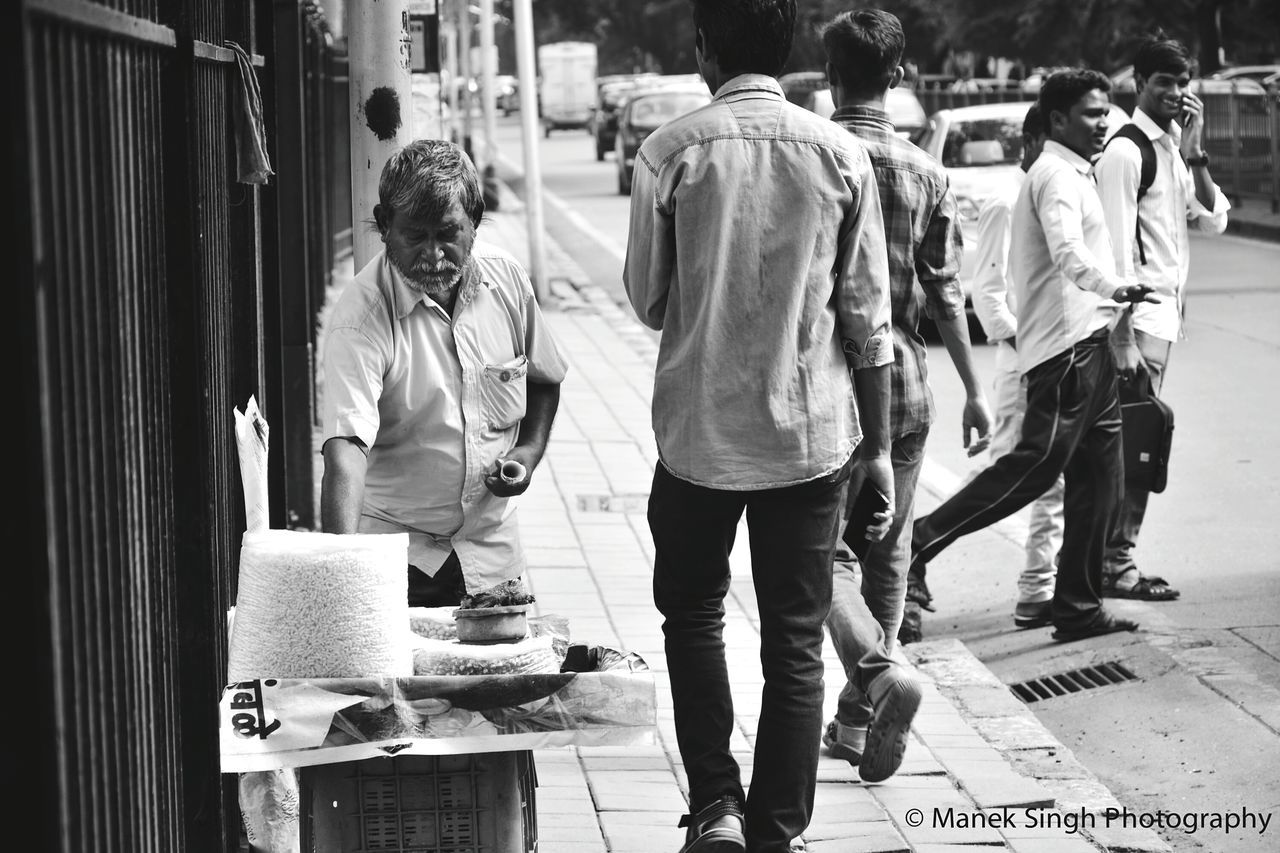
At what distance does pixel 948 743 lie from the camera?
4922 millimetres

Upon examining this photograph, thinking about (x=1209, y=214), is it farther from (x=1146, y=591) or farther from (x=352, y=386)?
(x=352, y=386)

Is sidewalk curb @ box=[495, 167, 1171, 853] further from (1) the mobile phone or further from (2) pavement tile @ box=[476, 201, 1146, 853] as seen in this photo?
(1) the mobile phone

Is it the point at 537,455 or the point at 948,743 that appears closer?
the point at 537,455

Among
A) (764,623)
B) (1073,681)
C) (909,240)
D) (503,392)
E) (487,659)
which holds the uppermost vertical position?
(909,240)

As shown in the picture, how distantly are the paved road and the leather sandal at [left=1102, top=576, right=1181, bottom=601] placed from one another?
8 cm

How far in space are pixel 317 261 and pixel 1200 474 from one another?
6714 mm

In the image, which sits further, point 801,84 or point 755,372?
point 801,84

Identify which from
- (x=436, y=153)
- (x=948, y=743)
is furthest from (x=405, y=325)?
(x=948, y=743)

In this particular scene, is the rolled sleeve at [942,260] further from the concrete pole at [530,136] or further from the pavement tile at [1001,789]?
the concrete pole at [530,136]

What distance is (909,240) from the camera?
4598mm

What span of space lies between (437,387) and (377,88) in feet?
4.14

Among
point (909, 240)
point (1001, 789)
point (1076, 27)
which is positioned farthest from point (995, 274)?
point (1076, 27)

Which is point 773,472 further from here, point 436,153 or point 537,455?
point 436,153

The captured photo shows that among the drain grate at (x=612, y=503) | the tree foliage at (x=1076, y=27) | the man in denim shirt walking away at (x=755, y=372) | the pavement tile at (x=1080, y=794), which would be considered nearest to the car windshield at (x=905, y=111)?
the tree foliage at (x=1076, y=27)
